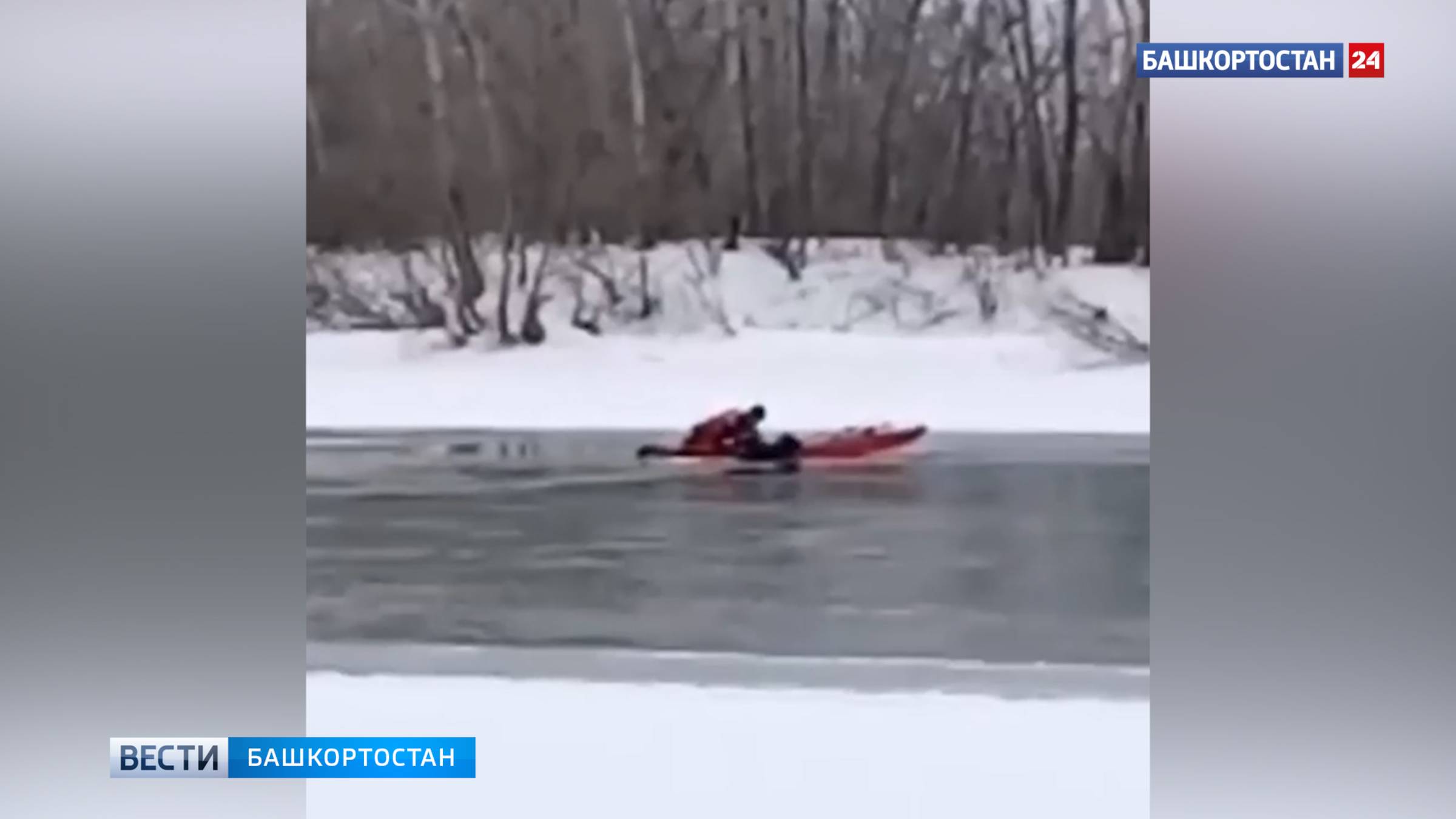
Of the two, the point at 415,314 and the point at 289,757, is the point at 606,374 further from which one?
the point at 289,757

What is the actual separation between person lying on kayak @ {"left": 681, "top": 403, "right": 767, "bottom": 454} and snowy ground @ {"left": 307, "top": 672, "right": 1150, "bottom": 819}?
239mm

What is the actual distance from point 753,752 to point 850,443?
317 mm

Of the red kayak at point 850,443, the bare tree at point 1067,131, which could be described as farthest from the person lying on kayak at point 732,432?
the bare tree at point 1067,131

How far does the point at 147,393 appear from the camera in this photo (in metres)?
1.31

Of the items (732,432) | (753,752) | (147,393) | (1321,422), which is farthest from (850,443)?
(147,393)

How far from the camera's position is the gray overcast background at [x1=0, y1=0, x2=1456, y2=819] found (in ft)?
4.00

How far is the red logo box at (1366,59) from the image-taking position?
1.21m

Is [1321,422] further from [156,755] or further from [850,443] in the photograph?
[156,755]

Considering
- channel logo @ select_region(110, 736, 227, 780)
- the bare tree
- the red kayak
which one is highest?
the bare tree

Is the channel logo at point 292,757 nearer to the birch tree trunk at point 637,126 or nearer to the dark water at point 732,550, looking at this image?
the dark water at point 732,550

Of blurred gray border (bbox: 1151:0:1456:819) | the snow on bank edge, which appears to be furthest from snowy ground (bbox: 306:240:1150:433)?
blurred gray border (bbox: 1151:0:1456:819)

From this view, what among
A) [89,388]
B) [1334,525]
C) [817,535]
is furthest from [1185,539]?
[89,388]

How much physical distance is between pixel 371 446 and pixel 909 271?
1.89ft

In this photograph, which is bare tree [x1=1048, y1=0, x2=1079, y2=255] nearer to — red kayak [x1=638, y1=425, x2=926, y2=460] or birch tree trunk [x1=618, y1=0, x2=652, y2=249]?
red kayak [x1=638, y1=425, x2=926, y2=460]
